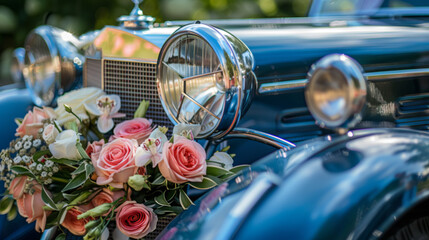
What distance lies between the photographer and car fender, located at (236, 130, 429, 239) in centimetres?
94

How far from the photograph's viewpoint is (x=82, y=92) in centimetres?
171

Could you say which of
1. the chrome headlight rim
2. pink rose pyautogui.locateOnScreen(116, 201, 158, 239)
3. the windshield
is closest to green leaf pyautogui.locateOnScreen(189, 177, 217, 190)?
pink rose pyautogui.locateOnScreen(116, 201, 158, 239)

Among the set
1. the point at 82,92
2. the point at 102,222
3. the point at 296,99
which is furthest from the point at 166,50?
the point at 102,222

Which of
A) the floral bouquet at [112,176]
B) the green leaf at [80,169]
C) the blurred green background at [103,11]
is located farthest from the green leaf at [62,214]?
the blurred green background at [103,11]

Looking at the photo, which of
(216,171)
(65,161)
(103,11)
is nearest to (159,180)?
(216,171)

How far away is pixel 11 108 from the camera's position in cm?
212

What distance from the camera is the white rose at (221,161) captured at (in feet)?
4.70

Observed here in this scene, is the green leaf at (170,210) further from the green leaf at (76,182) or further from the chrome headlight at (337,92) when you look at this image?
the chrome headlight at (337,92)

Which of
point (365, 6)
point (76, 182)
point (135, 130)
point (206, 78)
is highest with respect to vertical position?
point (365, 6)

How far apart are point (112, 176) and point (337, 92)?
1.99 feet

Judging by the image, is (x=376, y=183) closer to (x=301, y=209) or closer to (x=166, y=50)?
(x=301, y=209)

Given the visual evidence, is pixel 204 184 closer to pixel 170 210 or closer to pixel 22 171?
pixel 170 210

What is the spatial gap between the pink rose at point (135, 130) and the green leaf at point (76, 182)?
0.54 ft

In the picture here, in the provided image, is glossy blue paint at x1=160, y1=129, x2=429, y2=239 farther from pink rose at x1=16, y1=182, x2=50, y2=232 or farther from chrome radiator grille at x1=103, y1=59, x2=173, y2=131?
chrome radiator grille at x1=103, y1=59, x2=173, y2=131
